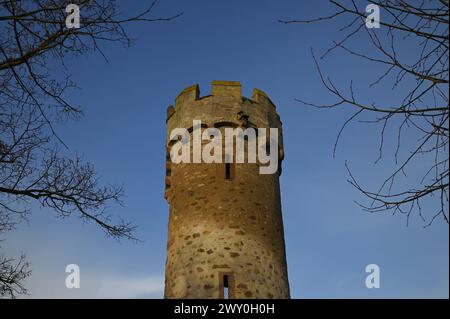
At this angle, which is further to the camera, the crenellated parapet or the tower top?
the tower top

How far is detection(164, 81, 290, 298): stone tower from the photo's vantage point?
28.6ft

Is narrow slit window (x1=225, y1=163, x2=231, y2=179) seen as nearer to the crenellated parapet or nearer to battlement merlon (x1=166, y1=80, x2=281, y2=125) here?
the crenellated parapet

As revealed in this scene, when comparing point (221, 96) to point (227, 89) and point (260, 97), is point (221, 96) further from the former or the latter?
point (260, 97)

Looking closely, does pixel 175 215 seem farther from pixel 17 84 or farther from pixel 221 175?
pixel 17 84

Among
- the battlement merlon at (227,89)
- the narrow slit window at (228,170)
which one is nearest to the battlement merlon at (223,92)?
the battlement merlon at (227,89)

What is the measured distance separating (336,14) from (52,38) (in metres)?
3.24

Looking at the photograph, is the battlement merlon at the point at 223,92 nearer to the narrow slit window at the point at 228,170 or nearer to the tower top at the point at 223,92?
the tower top at the point at 223,92

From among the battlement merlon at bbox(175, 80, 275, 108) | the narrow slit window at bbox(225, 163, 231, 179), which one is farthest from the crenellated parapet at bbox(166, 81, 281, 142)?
the narrow slit window at bbox(225, 163, 231, 179)

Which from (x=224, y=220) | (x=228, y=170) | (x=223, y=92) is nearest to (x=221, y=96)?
(x=223, y=92)

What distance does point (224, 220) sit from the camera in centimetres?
923
